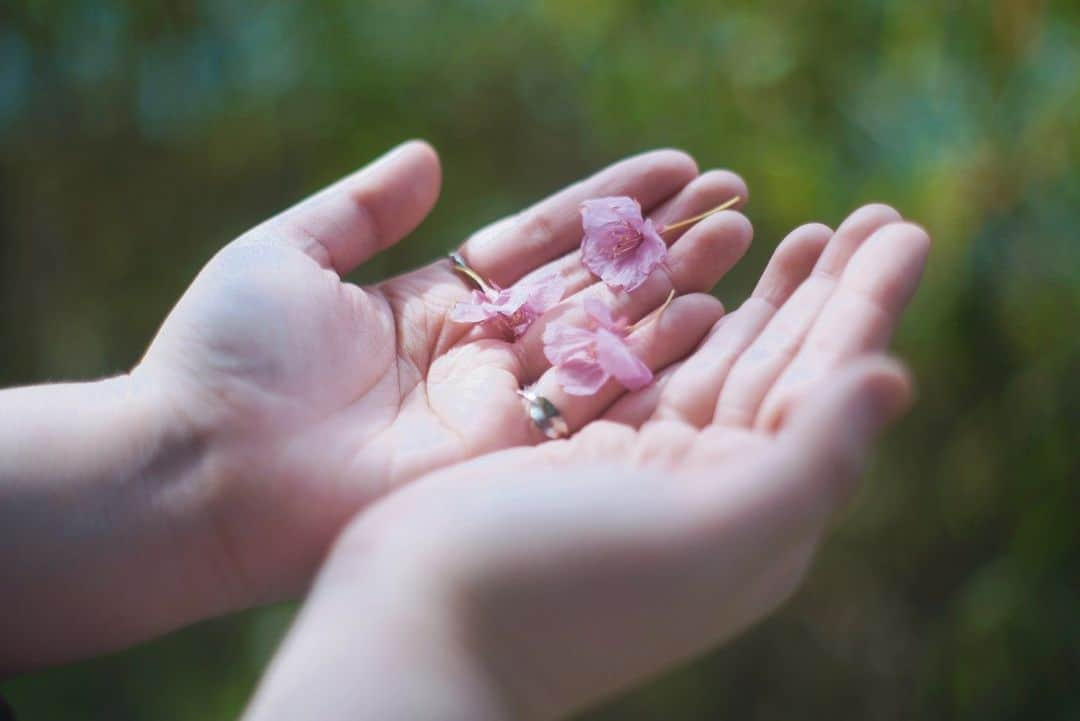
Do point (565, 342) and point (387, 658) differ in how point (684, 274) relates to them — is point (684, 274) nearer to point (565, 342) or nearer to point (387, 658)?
point (565, 342)

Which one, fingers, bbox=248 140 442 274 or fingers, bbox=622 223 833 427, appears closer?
fingers, bbox=622 223 833 427

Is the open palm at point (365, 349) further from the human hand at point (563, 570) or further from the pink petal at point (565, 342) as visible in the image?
the human hand at point (563, 570)

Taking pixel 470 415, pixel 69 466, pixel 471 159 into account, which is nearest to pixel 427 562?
pixel 470 415

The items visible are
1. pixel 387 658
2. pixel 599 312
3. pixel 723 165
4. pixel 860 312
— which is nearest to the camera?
pixel 387 658

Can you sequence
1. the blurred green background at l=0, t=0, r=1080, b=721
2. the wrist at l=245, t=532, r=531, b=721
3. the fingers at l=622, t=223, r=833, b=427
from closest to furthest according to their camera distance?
the wrist at l=245, t=532, r=531, b=721 → the fingers at l=622, t=223, r=833, b=427 → the blurred green background at l=0, t=0, r=1080, b=721

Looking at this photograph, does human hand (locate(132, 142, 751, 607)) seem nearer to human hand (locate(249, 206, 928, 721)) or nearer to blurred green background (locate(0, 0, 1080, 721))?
human hand (locate(249, 206, 928, 721))

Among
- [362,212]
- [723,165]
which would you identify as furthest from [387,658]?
[723,165]

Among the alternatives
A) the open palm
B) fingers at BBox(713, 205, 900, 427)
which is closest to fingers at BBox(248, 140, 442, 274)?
the open palm
